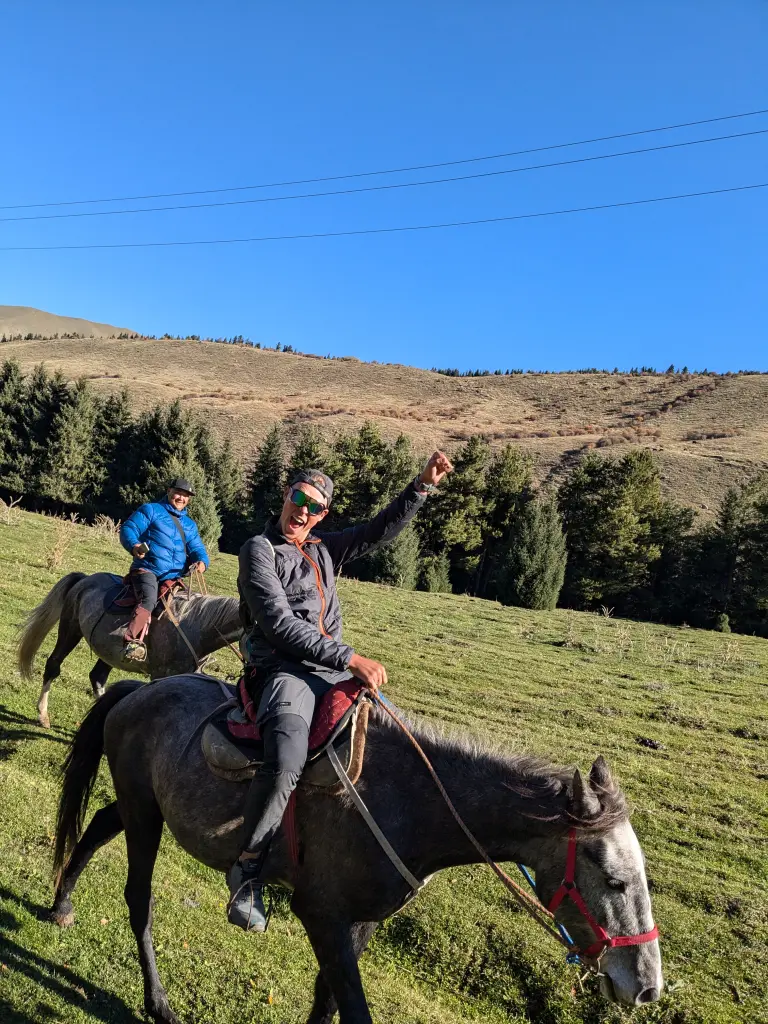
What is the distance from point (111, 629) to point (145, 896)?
13.1 feet

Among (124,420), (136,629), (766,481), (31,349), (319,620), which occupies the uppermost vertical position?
(31,349)

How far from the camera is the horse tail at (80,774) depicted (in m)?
4.43

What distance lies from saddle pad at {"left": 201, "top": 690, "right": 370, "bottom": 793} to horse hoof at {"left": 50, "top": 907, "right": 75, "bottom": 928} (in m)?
1.95

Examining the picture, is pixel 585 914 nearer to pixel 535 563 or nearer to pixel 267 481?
pixel 535 563

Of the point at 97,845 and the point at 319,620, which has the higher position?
the point at 319,620

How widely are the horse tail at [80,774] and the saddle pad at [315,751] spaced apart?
1.30 m

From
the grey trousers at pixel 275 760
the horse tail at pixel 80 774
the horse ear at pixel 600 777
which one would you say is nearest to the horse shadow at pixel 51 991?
the horse tail at pixel 80 774

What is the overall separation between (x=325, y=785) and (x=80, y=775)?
85.0 inches

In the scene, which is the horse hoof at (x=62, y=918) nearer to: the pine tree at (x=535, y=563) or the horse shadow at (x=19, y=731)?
the horse shadow at (x=19, y=731)

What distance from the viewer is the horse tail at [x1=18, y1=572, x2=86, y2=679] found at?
25.8ft

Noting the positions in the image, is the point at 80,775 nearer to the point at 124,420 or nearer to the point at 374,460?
the point at 374,460

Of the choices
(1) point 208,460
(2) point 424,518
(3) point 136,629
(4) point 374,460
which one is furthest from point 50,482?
(3) point 136,629

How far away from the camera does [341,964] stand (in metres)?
3.17

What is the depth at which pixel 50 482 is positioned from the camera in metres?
40.5
